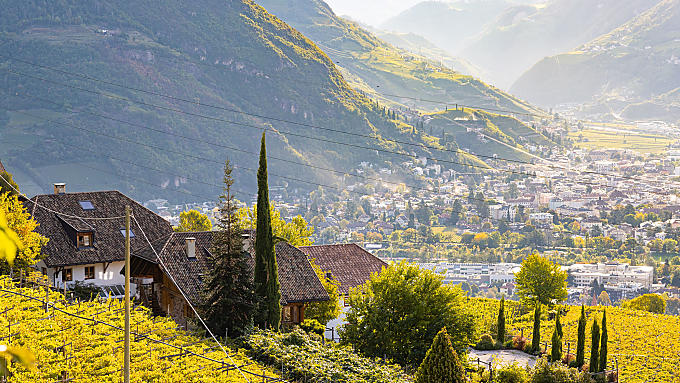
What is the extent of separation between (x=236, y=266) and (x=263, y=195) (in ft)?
13.4

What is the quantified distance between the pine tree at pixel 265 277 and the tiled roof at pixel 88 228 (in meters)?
7.92

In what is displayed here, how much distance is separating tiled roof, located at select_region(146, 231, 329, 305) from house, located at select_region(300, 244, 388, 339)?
21.4 feet

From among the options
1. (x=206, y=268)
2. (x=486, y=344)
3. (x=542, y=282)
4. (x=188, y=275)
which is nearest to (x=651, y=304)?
(x=542, y=282)

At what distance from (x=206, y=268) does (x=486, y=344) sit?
1751cm

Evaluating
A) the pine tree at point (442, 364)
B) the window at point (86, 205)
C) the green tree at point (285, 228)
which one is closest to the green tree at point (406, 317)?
the pine tree at point (442, 364)

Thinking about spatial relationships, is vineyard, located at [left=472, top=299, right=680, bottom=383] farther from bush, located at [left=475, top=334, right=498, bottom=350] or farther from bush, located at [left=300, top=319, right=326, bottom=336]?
bush, located at [left=300, top=319, right=326, bottom=336]

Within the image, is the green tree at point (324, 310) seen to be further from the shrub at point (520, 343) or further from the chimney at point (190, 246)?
the shrub at point (520, 343)

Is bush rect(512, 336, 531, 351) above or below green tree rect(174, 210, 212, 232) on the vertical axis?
below

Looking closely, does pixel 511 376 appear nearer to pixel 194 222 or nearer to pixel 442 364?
pixel 442 364

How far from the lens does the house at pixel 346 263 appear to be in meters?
43.4

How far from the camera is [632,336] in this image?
44.7 meters

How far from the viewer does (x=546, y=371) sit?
2914 cm

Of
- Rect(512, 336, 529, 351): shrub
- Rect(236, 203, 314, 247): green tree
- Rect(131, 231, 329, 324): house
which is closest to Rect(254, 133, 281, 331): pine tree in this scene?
Rect(131, 231, 329, 324): house

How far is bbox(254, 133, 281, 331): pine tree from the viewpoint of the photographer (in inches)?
1178
